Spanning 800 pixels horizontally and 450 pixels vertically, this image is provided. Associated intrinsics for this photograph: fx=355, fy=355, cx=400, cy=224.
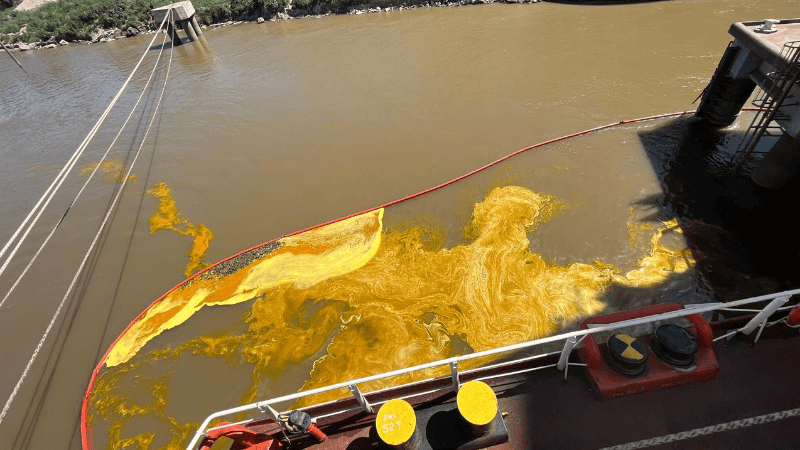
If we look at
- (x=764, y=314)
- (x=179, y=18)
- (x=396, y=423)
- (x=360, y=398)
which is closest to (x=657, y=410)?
A: (x=764, y=314)

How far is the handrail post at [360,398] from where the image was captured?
399cm

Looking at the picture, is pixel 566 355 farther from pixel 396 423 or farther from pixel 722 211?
pixel 722 211

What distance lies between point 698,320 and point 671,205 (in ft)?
21.8

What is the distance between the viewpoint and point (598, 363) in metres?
4.32

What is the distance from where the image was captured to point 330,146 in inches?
533

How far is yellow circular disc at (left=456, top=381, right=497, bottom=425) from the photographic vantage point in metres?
3.56

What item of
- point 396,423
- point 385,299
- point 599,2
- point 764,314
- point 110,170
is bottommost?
point 385,299

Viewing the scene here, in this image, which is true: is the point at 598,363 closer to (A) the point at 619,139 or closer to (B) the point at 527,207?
(B) the point at 527,207

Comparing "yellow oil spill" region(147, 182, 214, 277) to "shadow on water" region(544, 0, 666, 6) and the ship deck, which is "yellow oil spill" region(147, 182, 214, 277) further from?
"shadow on water" region(544, 0, 666, 6)

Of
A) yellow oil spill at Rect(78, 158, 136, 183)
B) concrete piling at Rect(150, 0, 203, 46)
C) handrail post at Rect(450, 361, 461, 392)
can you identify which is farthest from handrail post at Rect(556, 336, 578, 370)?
concrete piling at Rect(150, 0, 203, 46)

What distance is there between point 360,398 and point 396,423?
75cm

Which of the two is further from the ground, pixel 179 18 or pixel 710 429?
pixel 179 18

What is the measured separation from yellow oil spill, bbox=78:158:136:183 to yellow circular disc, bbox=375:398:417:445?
1425 cm

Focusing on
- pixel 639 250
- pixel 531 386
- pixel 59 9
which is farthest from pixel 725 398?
pixel 59 9
